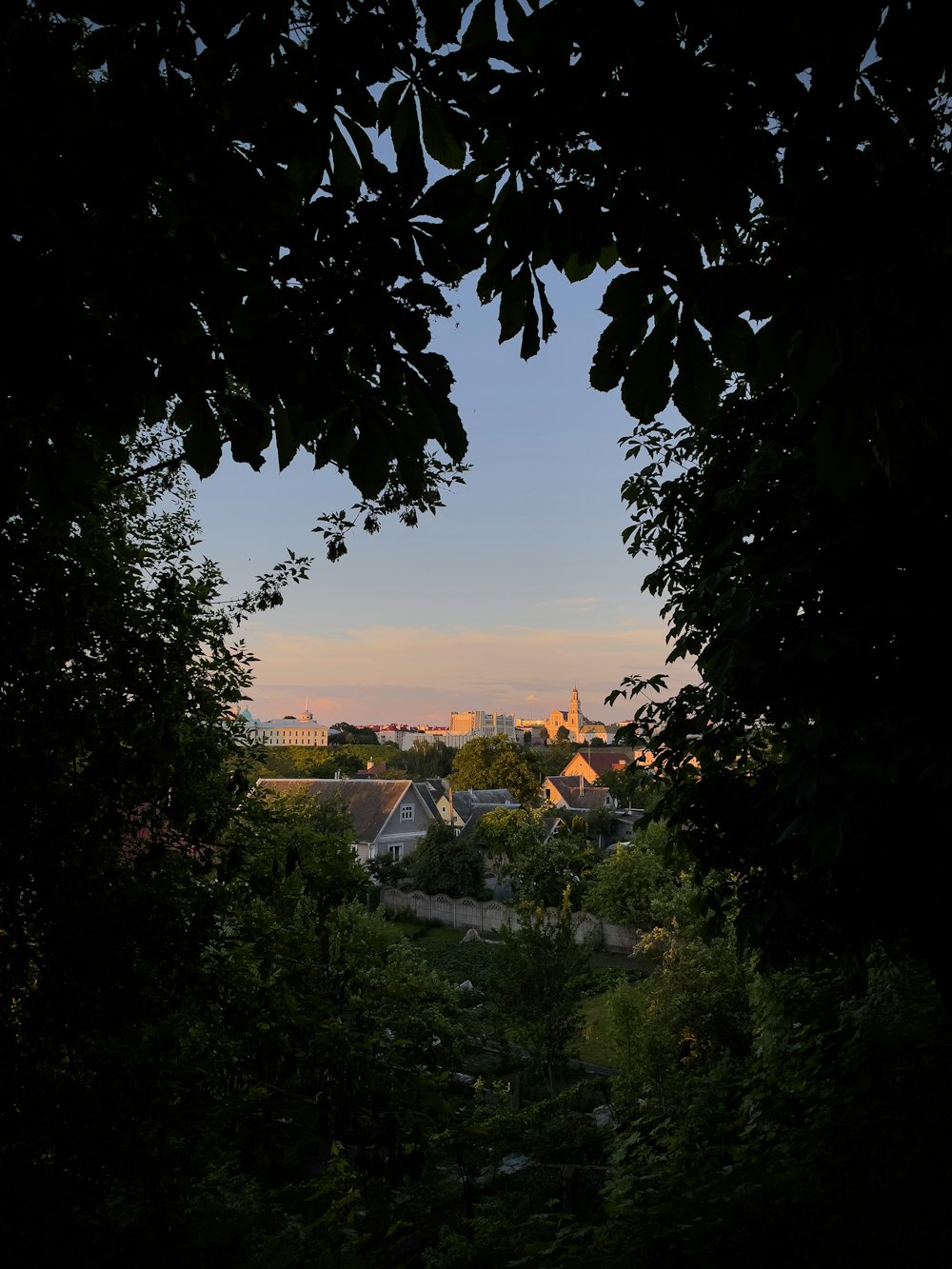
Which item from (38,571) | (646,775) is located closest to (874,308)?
(38,571)

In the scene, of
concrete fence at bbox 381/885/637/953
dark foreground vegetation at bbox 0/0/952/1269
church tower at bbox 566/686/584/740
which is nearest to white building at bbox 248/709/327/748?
church tower at bbox 566/686/584/740

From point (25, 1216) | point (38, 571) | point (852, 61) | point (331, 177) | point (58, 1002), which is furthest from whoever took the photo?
point (38, 571)

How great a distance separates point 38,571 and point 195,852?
2.16m

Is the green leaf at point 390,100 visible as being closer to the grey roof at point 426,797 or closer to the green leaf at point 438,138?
the green leaf at point 438,138

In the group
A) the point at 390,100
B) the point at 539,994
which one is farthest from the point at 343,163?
the point at 539,994

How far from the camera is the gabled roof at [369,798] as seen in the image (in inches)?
1756

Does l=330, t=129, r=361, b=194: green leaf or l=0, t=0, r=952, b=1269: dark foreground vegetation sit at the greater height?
l=330, t=129, r=361, b=194: green leaf

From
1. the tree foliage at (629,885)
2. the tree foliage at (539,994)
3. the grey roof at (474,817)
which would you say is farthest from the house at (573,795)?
the tree foliage at (539,994)

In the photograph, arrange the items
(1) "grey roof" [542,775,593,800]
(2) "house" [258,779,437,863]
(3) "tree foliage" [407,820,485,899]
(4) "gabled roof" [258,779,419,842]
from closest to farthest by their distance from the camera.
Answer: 1. (3) "tree foliage" [407,820,485,899]
2. (2) "house" [258,779,437,863]
3. (4) "gabled roof" [258,779,419,842]
4. (1) "grey roof" [542,775,593,800]

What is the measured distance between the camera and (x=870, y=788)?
4.64 m

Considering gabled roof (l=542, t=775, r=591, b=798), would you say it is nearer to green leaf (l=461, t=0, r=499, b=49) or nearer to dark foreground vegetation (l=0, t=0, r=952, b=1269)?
dark foreground vegetation (l=0, t=0, r=952, b=1269)

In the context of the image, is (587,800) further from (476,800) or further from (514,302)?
(514,302)

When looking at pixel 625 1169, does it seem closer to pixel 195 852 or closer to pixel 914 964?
pixel 914 964

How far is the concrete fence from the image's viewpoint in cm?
3061
